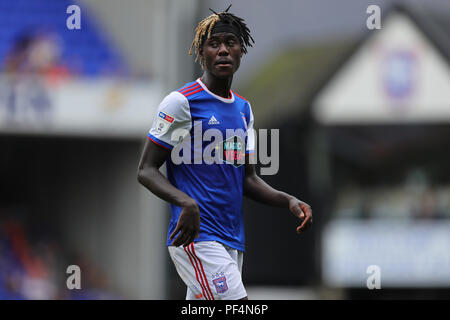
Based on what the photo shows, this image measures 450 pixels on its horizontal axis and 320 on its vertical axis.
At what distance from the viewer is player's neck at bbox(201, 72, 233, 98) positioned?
13.7ft

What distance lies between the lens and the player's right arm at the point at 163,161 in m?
3.87

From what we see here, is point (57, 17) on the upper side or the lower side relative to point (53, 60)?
upper

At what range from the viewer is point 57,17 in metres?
16.9

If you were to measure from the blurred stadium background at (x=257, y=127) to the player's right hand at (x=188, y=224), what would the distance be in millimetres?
8991

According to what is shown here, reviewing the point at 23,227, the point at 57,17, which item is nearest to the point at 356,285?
the point at 23,227

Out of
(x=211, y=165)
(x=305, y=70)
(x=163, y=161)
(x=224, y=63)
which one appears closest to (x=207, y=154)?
(x=211, y=165)

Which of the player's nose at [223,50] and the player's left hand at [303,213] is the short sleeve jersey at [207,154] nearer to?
the player's nose at [223,50]

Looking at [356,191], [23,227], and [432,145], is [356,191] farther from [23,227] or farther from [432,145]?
[23,227]

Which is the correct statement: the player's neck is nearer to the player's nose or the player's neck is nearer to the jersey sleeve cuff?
the player's nose

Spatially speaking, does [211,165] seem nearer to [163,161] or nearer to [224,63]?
A: [163,161]

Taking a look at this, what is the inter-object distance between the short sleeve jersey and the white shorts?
0.19 ft

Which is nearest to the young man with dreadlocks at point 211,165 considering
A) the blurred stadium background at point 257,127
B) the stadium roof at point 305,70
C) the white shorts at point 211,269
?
the white shorts at point 211,269
